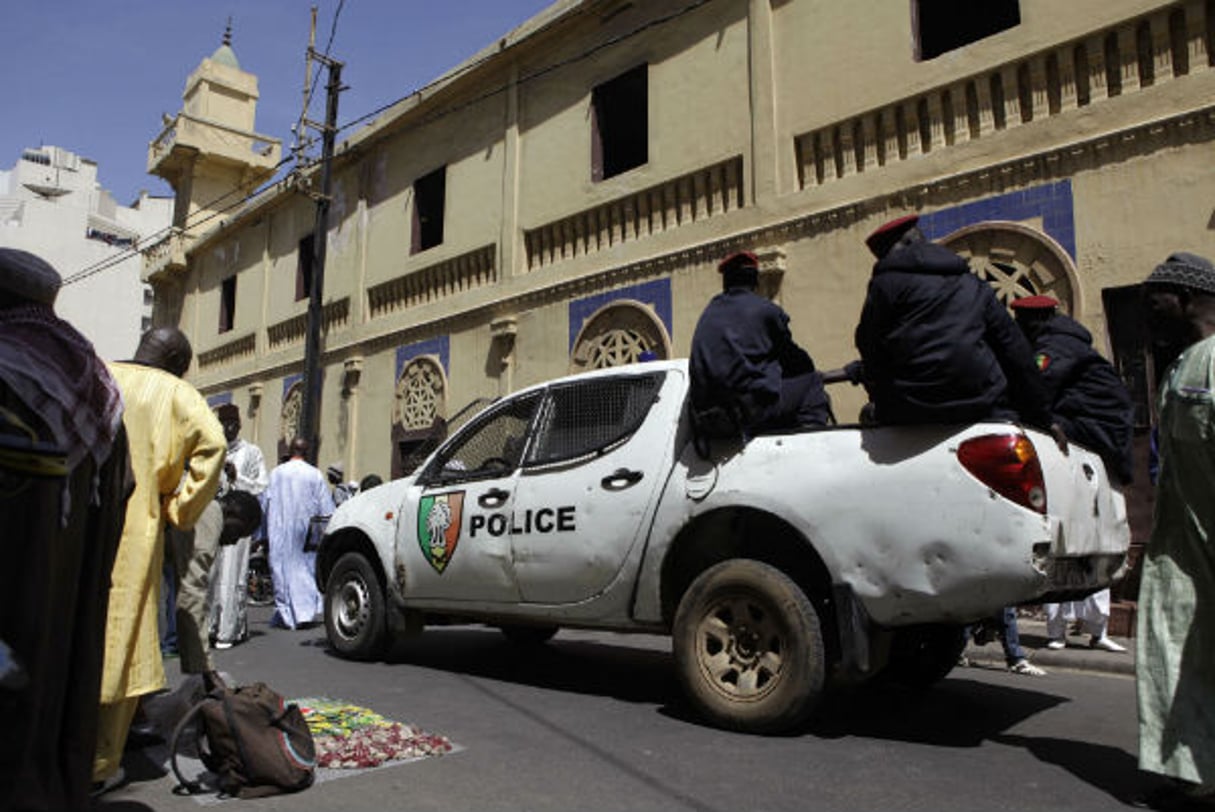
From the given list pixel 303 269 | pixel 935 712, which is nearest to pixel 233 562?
pixel 935 712

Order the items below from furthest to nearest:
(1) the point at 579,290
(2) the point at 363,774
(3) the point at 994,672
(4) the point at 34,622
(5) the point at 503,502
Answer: (1) the point at 579,290
(3) the point at 994,672
(5) the point at 503,502
(2) the point at 363,774
(4) the point at 34,622

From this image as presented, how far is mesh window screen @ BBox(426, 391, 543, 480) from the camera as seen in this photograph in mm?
5281

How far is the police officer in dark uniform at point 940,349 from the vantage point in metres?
3.47

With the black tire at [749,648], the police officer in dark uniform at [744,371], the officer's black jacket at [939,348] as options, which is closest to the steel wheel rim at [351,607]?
the black tire at [749,648]

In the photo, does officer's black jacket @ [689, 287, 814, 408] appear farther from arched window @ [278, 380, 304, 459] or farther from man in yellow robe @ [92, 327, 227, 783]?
arched window @ [278, 380, 304, 459]

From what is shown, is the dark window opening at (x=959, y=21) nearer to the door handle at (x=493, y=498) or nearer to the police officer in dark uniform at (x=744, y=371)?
the police officer in dark uniform at (x=744, y=371)

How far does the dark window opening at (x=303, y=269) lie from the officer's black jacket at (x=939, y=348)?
1560 cm

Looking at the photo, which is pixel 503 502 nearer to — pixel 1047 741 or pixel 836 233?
pixel 1047 741

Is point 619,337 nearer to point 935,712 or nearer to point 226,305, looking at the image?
point 935,712

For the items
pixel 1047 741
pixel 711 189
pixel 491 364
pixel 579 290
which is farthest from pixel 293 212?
pixel 1047 741

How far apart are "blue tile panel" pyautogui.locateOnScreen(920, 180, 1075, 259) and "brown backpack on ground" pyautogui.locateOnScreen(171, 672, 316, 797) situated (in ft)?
20.8

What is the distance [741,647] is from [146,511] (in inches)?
96.2

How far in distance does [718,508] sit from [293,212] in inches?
635

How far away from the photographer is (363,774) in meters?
3.36
